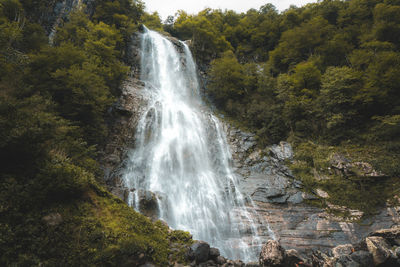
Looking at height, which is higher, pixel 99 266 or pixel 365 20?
pixel 365 20

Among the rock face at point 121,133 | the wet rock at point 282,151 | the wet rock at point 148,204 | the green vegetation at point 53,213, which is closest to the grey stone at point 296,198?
the wet rock at point 282,151

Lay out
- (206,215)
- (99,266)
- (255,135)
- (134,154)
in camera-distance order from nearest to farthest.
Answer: (99,266), (206,215), (134,154), (255,135)

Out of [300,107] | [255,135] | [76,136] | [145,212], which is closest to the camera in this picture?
[145,212]

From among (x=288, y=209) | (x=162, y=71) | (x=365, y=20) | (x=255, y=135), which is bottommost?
(x=288, y=209)

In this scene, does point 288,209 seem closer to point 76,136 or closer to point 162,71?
point 76,136

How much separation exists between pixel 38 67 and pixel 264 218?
16.2m

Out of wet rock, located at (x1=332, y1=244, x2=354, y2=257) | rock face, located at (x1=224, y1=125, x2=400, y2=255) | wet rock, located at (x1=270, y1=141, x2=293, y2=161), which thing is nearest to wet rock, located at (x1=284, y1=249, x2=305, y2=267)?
wet rock, located at (x1=332, y1=244, x2=354, y2=257)

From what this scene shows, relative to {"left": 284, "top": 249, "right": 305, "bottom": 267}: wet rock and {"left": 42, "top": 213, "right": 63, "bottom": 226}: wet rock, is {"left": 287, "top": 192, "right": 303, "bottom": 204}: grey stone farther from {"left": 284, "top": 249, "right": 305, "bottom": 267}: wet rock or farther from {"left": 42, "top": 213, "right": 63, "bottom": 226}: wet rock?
{"left": 42, "top": 213, "right": 63, "bottom": 226}: wet rock

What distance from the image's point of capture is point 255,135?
59.6 feet

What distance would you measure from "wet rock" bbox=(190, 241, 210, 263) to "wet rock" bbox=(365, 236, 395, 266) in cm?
495

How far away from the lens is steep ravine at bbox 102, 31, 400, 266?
9984 mm

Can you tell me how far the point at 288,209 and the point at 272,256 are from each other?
6.91m

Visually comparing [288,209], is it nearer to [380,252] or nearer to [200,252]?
[380,252]

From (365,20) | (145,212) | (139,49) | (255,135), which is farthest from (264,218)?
(365,20)
